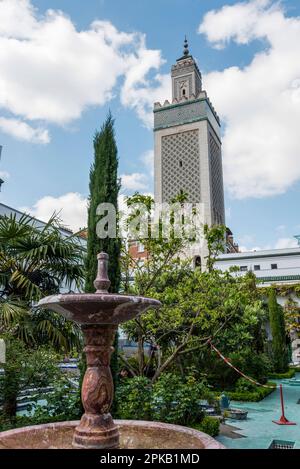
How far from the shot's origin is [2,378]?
6.64 metres

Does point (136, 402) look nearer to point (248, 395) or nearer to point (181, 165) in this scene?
point (248, 395)

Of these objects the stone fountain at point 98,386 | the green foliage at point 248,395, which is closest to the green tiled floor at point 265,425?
the green foliage at point 248,395

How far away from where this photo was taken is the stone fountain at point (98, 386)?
13.1ft

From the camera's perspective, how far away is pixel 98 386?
13.8 feet

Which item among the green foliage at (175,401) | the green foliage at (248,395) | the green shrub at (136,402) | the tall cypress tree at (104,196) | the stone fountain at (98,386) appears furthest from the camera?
the green foliage at (248,395)

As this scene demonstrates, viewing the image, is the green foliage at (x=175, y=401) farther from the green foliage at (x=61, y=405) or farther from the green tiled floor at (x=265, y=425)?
the green foliage at (x=61, y=405)

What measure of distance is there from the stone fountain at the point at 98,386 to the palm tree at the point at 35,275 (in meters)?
2.54

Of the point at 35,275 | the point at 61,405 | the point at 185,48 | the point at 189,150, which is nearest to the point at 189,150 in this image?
the point at 189,150

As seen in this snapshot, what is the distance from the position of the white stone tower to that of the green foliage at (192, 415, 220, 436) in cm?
2513

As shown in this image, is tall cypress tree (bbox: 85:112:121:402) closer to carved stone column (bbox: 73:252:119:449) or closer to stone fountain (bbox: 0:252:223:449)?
stone fountain (bbox: 0:252:223:449)

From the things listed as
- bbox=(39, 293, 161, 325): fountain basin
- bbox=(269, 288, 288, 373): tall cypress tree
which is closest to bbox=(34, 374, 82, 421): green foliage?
bbox=(39, 293, 161, 325): fountain basin

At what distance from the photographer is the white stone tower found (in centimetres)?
3328

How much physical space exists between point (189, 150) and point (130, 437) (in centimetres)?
3176

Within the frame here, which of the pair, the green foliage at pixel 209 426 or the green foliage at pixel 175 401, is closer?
the green foliage at pixel 175 401
